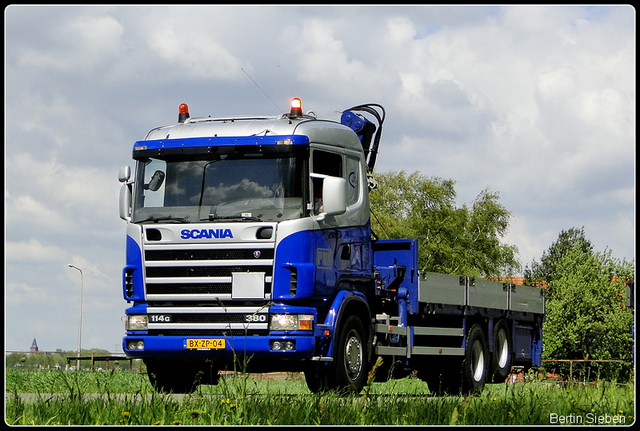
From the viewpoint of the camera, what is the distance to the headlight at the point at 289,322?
38.2 ft

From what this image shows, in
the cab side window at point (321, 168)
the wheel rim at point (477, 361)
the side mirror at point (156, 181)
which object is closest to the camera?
the cab side window at point (321, 168)

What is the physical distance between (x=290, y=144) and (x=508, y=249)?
159 ft

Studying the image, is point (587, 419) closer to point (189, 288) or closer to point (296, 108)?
point (189, 288)

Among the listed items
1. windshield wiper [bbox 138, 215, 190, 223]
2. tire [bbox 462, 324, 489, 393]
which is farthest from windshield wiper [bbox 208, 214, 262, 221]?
tire [bbox 462, 324, 489, 393]

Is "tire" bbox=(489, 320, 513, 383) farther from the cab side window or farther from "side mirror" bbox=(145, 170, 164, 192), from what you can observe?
"side mirror" bbox=(145, 170, 164, 192)

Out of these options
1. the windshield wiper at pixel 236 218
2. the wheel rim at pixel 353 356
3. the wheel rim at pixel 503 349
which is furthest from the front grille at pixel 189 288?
the wheel rim at pixel 503 349

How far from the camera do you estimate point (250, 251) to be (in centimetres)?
1169

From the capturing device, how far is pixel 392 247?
14805 millimetres

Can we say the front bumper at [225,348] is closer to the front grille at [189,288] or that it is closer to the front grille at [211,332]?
→ the front grille at [211,332]

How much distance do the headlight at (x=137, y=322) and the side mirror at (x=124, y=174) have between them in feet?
5.97

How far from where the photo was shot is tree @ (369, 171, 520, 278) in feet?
184

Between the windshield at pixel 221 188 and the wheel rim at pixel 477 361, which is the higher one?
the windshield at pixel 221 188

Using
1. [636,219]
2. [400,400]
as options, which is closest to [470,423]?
[400,400]

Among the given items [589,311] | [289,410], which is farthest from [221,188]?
[589,311]
